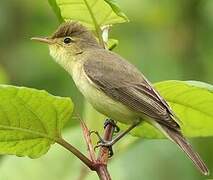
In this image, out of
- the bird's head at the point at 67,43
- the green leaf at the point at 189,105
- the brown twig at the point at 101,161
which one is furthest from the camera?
the bird's head at the point at 67,43

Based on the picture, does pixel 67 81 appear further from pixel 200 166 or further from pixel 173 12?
pixel 200 166

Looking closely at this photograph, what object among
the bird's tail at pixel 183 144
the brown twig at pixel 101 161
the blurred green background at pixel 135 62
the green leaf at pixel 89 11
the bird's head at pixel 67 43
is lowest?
the blurred green background at pixel 135 62

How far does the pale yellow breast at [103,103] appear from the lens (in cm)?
361

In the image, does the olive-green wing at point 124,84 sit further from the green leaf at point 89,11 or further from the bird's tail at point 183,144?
the green leaf at point 89,11

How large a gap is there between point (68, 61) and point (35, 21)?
8.20ft

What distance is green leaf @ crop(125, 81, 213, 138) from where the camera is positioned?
9.74 ft

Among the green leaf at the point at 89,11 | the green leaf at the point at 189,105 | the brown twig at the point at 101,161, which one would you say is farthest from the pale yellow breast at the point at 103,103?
the brown twig at the point at 101,161

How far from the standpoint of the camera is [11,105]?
278cm

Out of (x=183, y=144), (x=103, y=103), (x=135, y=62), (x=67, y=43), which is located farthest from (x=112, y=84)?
(x=135, y=62)

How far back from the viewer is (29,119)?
286 centimetres

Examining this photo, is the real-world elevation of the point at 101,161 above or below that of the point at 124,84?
above

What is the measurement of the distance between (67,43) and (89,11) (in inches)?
37.7

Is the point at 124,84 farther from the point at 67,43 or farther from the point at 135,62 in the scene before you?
the point at 135,62

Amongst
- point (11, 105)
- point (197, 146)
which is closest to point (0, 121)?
point (11, 105)
